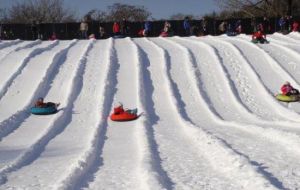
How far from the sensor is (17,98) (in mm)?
13719

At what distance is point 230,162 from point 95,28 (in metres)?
19.2

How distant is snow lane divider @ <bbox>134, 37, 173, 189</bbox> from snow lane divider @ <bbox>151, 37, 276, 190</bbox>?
69cm

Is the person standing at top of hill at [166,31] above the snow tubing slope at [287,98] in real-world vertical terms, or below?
above

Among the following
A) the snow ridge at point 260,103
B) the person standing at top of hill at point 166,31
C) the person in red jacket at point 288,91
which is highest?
the person standing at top of hill at point 166,31

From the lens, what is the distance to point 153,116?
11859 mm

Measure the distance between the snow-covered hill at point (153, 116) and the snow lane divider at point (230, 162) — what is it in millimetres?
25

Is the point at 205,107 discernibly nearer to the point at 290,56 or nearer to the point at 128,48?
the point at 290,56

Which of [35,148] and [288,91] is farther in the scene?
[288,91]

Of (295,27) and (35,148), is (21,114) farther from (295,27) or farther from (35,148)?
(295,27)

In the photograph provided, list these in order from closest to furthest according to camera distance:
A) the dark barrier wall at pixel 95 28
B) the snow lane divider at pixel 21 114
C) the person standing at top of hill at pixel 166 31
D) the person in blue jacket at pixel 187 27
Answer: the snow lane divider at pixel 21 114 < the dark barrier wall at pixel 95 28 < the person standing at top of hill at pixel 166 31 < the person in blue jacket at pixel 187 27

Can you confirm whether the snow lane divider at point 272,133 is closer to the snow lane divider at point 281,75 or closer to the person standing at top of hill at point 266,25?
the snow lane divider at point 281,75

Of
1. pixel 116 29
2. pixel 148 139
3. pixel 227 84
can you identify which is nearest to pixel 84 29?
pixel 116 29

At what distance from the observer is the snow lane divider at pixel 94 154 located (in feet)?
19.7

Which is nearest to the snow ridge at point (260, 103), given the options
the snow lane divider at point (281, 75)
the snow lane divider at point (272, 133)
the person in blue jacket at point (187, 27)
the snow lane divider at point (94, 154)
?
the snow lane divider at point (281, 75)
